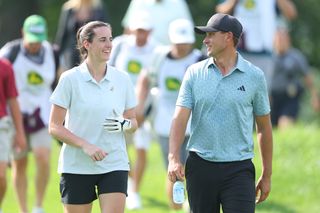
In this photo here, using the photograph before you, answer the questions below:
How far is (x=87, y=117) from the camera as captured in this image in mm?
9836

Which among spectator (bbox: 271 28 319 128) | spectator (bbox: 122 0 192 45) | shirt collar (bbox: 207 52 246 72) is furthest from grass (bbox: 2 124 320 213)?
shirt collar (bbox: 207 52 246 72)

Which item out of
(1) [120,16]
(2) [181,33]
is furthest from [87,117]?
(1) [120,16]

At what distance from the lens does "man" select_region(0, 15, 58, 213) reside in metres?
13.6

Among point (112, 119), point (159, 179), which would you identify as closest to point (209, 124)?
point (112, 119)

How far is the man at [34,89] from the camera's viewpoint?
13.6 meters

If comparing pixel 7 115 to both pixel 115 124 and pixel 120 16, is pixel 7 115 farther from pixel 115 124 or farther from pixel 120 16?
pixel 120 16

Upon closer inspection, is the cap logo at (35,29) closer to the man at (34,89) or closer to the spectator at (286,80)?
the man at (34,89)

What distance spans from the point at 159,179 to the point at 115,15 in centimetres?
1618

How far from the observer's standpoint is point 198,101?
953cm

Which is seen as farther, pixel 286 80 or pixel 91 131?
pixel 286 80

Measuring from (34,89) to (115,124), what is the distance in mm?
4137

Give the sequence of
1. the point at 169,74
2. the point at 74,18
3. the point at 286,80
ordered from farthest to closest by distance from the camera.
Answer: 1. the point at 286,80
2. the point at 74,18
3. the point at 169,74

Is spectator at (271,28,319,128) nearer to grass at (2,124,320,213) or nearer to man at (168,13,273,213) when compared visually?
grass at (2,124,320,213)

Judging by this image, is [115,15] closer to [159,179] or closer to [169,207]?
[159,179]
